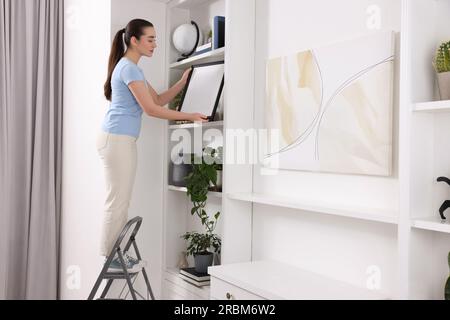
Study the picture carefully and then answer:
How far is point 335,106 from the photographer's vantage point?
206 cm

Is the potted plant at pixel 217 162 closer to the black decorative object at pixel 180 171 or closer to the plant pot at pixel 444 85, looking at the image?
the black decorative object at pixel 180 171

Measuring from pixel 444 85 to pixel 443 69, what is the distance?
5cm

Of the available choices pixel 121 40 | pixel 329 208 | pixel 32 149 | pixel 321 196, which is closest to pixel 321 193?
pixel 321 196

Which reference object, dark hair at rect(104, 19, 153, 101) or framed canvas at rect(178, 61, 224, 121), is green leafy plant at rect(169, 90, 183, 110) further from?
dark hair at rect(104, 19, 153, 101)

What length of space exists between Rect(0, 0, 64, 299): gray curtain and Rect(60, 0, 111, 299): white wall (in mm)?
81

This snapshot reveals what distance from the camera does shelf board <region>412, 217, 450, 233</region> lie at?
1.53 metres

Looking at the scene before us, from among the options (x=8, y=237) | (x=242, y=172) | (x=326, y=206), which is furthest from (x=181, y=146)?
(x=8, y=237)

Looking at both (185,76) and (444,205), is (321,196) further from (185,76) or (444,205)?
(185,76)

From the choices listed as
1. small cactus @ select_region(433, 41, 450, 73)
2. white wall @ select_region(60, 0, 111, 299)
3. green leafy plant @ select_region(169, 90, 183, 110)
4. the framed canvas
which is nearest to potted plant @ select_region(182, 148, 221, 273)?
the framed canvas

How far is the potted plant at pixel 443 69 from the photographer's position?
1590mm

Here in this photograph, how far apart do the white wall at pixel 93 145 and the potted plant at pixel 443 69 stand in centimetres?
176

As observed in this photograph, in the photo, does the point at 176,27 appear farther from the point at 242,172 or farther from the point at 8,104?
the point at 8,104

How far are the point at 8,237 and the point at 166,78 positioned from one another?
5.31 feet

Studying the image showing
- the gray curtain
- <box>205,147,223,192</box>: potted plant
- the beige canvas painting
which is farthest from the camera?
the gray curtain
